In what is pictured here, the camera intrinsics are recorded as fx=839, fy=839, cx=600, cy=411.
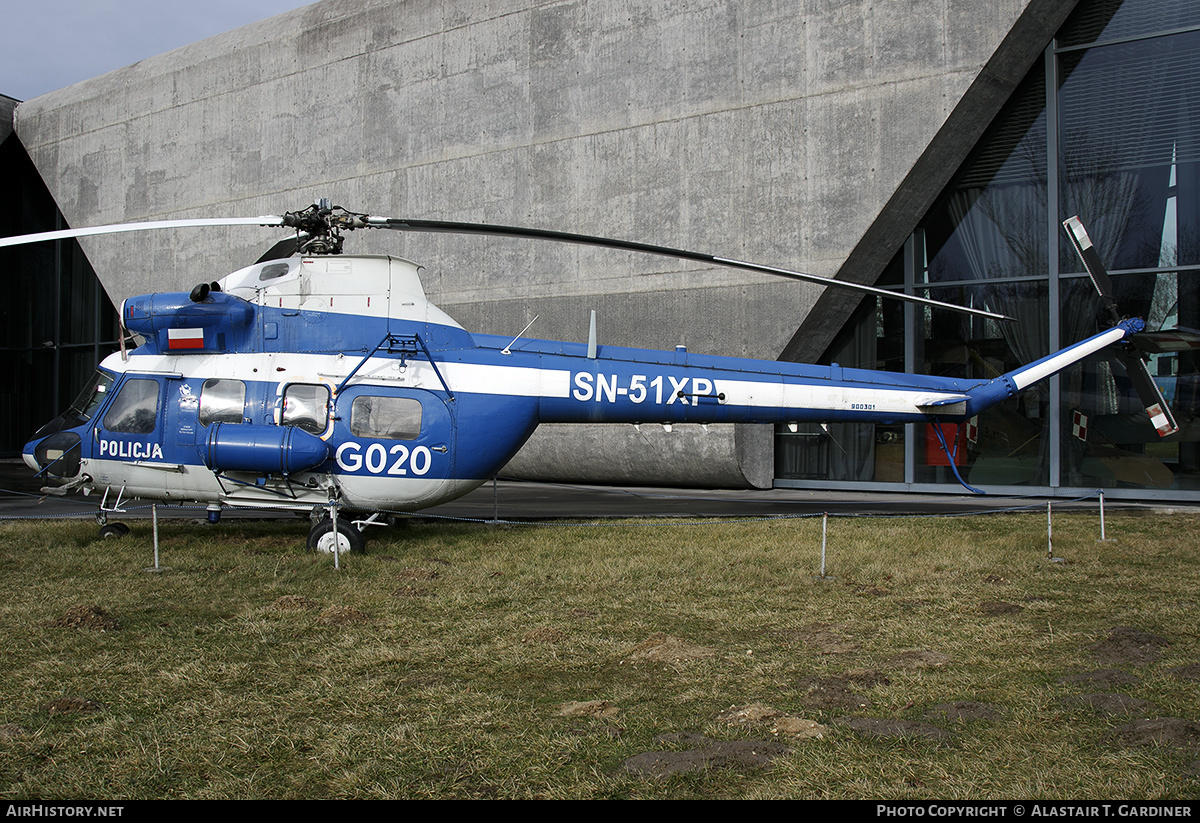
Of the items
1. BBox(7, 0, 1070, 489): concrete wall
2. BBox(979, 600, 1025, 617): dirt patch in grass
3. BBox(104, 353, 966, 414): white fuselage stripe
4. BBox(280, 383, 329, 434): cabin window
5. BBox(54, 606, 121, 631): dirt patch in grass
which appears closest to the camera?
BBox(54, 606, 121, 631): dirt patch in grass

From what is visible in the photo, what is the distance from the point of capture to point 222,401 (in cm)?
1017

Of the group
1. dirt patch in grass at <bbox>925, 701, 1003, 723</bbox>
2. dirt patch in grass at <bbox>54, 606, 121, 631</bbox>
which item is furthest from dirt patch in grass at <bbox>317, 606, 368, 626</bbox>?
dirt patch in grass at <bbox>925, 701, 1003, 723</bbox>

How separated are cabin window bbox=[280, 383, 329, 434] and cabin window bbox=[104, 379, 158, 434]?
170cm

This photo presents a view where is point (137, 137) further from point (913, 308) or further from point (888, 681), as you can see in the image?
point (888, 681)

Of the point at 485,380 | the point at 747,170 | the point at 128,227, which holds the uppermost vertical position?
the point at 747,170

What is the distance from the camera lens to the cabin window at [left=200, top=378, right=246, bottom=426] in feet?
33.2

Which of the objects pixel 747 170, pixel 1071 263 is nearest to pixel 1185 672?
pixel 1071 263

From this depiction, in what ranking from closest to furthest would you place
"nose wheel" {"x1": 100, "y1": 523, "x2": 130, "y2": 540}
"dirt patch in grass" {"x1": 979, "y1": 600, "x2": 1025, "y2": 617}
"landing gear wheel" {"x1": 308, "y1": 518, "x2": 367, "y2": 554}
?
"dirt patch in grass" {"x1": 979, "y1": 600, "x2": 1025, "y2": 617} < "landing gear wheel" {"x1": 308, "y1": 518, "x2": 367, "y2": 554} < "nose wheel" {"x1": 100, "y1": 523, "x2": 130, "y2": 540}

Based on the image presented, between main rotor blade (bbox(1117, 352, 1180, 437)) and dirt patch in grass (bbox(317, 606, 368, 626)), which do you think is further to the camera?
main rotor blade (bbox(1117, 352, 1180, 437))

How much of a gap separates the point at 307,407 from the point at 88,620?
13.0 ft

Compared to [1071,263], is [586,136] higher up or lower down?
higher up

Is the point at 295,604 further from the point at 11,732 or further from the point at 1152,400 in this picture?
the point at 1152,400

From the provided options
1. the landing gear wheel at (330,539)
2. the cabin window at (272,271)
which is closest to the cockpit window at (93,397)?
the cabin window at (272,271)

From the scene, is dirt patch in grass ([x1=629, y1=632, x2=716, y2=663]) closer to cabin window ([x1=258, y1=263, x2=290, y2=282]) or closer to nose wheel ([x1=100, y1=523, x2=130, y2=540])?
cabin window ([x1=258, y1=263, x2=290, y2=282])
